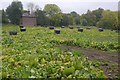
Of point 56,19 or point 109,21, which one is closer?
point 109,21

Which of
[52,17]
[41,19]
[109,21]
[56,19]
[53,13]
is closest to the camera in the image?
[41,19]

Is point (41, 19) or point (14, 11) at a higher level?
point (14, 11)

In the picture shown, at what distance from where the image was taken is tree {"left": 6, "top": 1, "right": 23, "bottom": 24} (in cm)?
4409

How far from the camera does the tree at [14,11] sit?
145 ft

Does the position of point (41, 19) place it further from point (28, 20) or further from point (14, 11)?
point (14, 11)

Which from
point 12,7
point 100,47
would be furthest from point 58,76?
point 12,7

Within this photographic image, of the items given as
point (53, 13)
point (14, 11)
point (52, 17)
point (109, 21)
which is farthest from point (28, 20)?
point (109, 21)

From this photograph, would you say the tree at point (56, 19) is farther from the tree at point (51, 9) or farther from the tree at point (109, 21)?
the tree at point (109, 21)

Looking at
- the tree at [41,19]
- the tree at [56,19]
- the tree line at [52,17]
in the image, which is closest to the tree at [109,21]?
A: the tree line at [52,17]

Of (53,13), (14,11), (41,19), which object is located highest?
(53,13)

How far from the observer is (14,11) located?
4422 centimetres

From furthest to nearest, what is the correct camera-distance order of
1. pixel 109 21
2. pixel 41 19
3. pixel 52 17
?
pixel 52 17, pixel 109 21, pixel 41 19

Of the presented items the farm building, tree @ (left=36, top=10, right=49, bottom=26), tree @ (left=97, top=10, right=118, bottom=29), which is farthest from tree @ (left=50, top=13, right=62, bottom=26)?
tree @ (left=97, top=10, right=118, bottom=29)

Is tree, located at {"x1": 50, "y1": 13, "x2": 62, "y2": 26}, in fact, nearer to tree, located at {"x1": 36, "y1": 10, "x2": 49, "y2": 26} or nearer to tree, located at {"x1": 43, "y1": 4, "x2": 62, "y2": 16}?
tree, located at {"x1": 36, "y1": 10, "x2": 49, "y2": 26}
